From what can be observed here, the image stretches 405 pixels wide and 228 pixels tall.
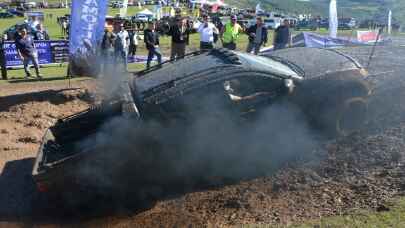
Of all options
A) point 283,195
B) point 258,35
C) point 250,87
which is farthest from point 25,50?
point 283,195

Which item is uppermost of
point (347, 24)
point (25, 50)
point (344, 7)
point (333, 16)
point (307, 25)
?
point (344, 7)

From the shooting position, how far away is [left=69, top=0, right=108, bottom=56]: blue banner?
39.2 feet

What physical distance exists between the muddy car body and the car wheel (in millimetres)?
15

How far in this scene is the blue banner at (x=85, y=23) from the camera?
12.0m

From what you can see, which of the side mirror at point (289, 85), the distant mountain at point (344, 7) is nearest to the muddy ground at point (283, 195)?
the side mirror at point (289, 85)

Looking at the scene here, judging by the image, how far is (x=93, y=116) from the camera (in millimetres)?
6598

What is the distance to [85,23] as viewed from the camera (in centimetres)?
1202

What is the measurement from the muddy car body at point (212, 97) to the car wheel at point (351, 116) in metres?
0.02

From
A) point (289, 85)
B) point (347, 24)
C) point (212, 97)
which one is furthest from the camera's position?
point (347, 24)

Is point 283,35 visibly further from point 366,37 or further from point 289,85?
point 366,37

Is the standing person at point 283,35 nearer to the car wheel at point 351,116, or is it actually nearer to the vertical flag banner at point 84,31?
the vertical flag banner at point 84,31

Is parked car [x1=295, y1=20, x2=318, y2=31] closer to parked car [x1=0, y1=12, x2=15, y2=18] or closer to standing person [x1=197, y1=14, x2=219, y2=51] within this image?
parked car [x1=0, y1=12, x2=15, y2=18]

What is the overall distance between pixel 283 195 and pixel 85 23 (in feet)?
27.3

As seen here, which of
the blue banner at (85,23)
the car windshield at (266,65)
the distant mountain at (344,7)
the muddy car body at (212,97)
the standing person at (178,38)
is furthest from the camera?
the distant mountain at (344,7)
